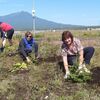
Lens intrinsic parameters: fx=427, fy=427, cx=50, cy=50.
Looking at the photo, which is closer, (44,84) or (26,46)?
(44,84)

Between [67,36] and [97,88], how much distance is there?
5.77 ft

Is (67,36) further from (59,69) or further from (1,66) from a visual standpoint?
(1,66)

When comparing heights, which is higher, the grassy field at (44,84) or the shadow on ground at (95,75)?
the shadow on ground at (95,75)

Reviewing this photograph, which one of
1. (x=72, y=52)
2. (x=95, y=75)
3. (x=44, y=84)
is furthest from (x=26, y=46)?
(x=44, y=84)

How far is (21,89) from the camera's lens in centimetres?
952

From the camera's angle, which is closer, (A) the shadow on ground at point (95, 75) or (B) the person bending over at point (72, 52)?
(A) the shadow on ground at point (95, 75)

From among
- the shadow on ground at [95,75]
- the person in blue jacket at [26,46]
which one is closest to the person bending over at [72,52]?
the shadow on ground at [95,75]

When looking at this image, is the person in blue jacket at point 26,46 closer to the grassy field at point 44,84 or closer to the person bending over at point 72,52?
the grassy field at point 44,84

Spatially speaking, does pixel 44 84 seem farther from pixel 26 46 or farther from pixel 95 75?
pixel 26 46

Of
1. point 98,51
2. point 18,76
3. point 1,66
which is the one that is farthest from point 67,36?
point 98,51

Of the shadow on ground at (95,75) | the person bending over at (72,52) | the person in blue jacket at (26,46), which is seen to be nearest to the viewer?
the shadow on ground at (95,75)

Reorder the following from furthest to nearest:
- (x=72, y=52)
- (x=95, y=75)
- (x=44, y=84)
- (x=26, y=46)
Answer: (x=26, y=46)
(x=72, y=52)
(x=95, y=75)
(x=44, y=84)

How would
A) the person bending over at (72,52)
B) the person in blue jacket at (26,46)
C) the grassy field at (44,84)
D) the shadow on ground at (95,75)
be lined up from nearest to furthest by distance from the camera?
1. the grassy field at (44,84)
2. the shadow on ground at (95,75)
3. the person bending over at (72,52)
4. the person in blue jacket at (26,46)

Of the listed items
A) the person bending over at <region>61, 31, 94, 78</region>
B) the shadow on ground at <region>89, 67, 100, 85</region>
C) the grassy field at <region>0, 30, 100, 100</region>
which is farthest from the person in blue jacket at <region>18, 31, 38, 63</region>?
the shadow on ground at <region>89, 67, 100, 85</region>
